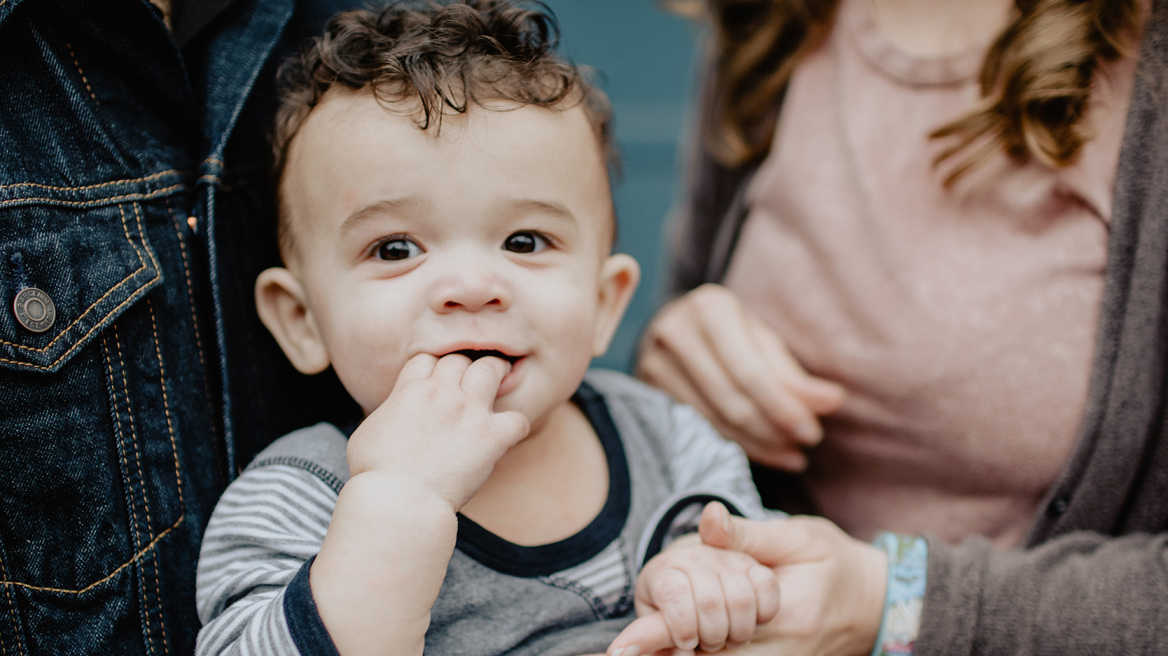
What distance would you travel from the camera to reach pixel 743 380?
123cm

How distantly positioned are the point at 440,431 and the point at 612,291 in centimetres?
43

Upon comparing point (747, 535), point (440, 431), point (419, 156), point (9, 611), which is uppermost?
point (419, 156)

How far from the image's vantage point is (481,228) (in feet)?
2.92

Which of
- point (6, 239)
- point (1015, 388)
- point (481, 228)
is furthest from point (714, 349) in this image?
point (6, 239)

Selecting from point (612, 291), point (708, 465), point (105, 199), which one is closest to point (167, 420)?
point (105, 199)

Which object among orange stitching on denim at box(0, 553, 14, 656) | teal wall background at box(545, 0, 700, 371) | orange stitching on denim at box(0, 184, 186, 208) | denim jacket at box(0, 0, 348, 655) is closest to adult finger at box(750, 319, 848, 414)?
denim jacket at box(0, 0, 348, 655)

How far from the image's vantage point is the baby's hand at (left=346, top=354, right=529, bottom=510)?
0.76 meters

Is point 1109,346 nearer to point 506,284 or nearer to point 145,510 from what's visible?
point 506,284

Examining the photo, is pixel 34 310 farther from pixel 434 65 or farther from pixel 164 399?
pixel 434 65

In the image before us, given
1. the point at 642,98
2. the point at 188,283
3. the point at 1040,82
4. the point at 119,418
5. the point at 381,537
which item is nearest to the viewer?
the point at 381,537

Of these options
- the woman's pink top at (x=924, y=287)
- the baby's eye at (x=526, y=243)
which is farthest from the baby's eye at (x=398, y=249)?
the woman's pink top at (x=924, y=287)

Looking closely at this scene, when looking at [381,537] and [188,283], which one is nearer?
[381,537]

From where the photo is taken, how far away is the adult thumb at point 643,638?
2.56ft

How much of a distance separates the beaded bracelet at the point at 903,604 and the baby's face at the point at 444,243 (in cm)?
50
